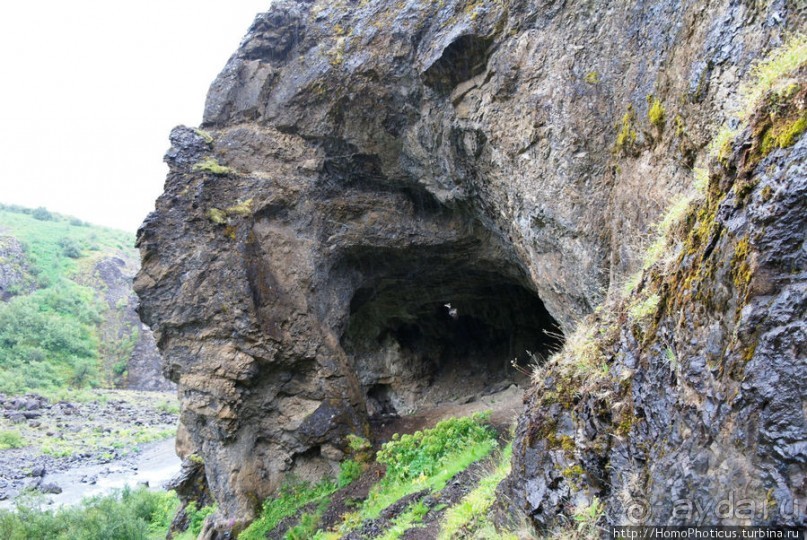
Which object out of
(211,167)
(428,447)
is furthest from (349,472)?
(211,167)

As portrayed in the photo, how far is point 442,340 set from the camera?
1945 cm

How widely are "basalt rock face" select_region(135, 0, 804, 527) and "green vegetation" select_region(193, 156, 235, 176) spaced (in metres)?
0.05

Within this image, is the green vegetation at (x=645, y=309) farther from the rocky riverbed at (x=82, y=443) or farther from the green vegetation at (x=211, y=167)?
the rocky riverbed at (x=82, y=443)

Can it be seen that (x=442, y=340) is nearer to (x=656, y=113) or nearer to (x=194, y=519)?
(x=194, y=519)

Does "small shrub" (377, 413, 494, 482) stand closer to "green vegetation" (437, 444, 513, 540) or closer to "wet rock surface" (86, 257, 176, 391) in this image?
"green vegetation" (437, 444, 513, 540)

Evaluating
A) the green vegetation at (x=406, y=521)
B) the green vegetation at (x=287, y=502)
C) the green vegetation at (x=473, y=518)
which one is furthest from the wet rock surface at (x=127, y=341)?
the green vegetation at (x=473, y=518)

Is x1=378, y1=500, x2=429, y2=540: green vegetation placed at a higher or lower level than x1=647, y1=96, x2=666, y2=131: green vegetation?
lower

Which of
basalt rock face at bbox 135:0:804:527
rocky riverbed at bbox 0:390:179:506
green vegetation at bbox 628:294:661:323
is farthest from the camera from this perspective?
rocky riverbed at bbox 0:390:179:506

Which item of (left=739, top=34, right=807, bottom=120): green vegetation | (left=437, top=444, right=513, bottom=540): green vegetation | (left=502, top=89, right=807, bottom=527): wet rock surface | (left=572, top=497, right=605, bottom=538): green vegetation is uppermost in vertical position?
(left=739, top=34, right=807, bottom=120): green vegetation

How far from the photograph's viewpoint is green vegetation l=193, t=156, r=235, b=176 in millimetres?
12328

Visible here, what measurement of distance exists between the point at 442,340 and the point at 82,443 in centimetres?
2348

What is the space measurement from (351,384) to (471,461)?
427 cm

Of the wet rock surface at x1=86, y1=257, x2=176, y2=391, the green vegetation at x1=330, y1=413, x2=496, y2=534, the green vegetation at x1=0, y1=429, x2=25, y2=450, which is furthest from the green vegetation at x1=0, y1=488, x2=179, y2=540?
the wet rock surface at x1=86, y1=257, x2=176, y2=391

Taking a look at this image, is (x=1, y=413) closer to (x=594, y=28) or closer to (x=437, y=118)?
(x=437, y=118)
